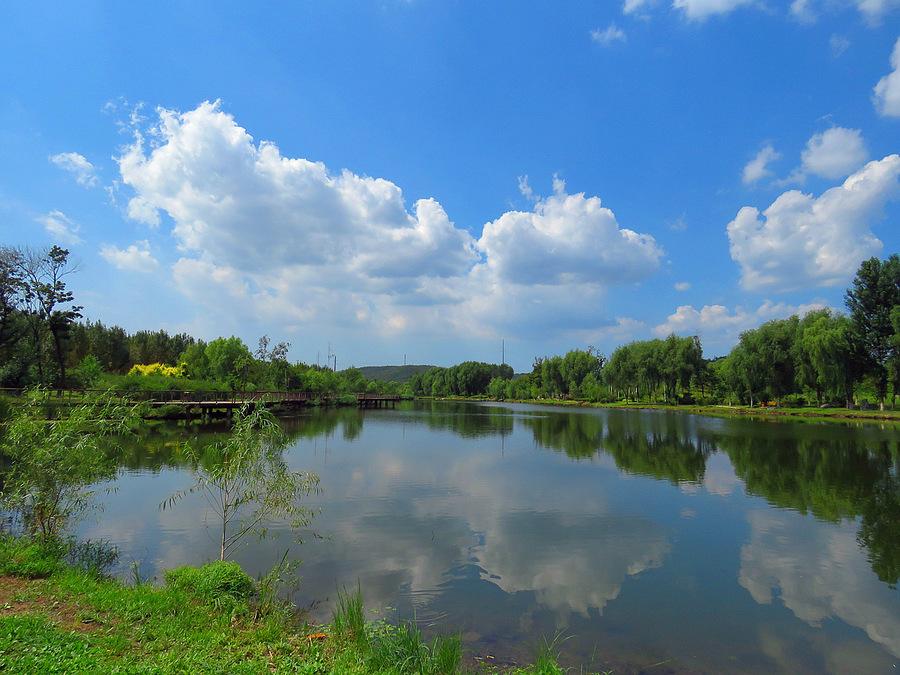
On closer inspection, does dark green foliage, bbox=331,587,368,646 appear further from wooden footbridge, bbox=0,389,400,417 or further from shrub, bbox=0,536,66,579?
wooden footbridge, bbox=0,389,400,417

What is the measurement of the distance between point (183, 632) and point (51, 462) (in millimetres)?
5611

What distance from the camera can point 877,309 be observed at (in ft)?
172

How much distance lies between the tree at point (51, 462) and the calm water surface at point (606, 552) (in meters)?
1.88

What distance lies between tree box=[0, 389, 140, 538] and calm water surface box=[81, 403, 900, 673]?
1.88 m

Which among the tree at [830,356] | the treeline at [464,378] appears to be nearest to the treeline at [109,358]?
the treeline at [464,378]

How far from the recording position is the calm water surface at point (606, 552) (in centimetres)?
794

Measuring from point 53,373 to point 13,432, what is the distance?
163ft

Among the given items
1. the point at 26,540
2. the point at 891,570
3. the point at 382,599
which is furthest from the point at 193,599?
the point at 891,570

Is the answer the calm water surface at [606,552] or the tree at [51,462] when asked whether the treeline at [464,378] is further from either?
the tree at [51,462]

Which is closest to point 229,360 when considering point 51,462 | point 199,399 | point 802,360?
point 199,399

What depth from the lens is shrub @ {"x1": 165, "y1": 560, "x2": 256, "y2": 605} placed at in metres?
7.89

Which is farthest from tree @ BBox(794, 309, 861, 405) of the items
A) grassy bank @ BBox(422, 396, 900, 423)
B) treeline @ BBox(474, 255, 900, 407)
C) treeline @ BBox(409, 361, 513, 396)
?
treeline @ BBox(409, 361, 513, 396)

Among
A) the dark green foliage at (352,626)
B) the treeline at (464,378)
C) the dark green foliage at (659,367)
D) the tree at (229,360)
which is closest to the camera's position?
the dark green foliage at (352,626)

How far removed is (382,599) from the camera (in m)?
9.14
